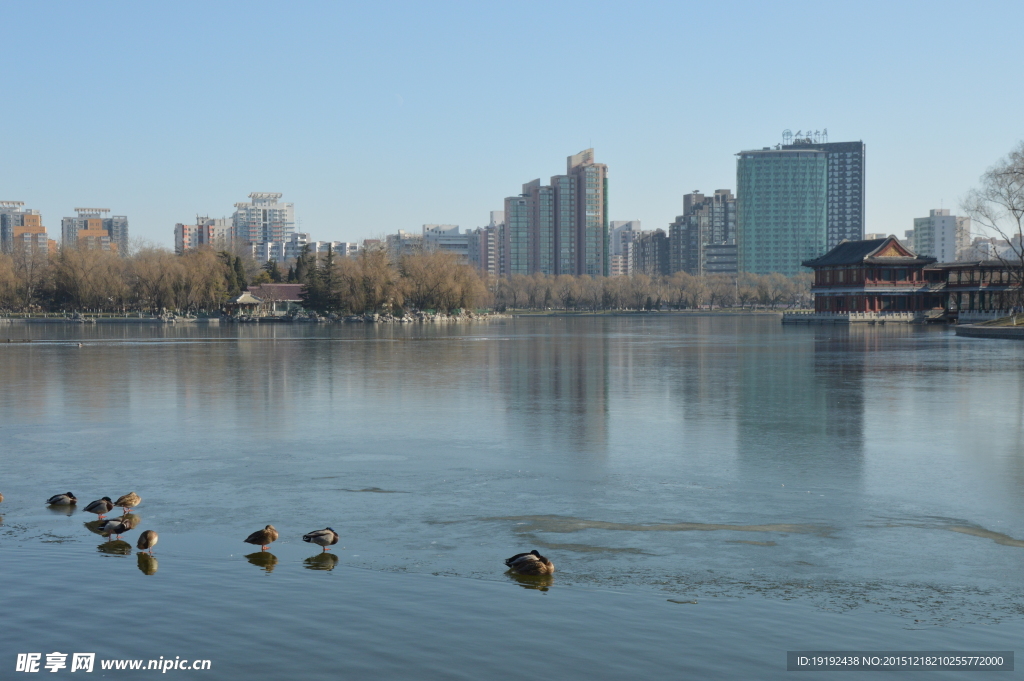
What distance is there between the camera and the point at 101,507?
34.0 ft

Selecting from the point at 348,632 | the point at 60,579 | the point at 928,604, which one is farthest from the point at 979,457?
the point at 60,579

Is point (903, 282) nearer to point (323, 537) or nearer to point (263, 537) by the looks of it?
point (323, 537)

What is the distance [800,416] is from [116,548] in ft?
44.6

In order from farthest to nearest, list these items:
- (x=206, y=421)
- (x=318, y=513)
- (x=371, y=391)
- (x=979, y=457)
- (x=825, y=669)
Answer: (x=371, y=391), (x=206, y=421), (x=979, y=457), (x=318, y=513), (x=825, y=669)

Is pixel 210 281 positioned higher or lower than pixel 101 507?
higher

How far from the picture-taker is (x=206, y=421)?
18.4 meters

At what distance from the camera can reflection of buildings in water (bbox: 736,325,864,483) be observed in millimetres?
13566

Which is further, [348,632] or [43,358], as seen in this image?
[43,358]

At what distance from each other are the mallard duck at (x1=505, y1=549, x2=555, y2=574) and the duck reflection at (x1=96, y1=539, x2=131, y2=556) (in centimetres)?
387

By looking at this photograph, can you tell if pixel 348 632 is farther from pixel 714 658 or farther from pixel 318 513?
pixel 318 513

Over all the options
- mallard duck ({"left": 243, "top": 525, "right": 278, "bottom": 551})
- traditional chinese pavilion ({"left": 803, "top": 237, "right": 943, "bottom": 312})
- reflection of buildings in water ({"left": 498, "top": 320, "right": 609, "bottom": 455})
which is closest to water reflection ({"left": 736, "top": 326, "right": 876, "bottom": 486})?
reflection of buildings in water ({"left": 498, "top": 320, "right": 609, "bottom": 455})

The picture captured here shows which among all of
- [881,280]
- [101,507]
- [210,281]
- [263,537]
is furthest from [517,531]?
[210,281]

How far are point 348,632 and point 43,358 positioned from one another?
120 feet

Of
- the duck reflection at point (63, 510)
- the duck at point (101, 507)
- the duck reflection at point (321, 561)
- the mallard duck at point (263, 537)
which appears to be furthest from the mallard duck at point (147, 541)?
the duck reflection at point (63, 510)
